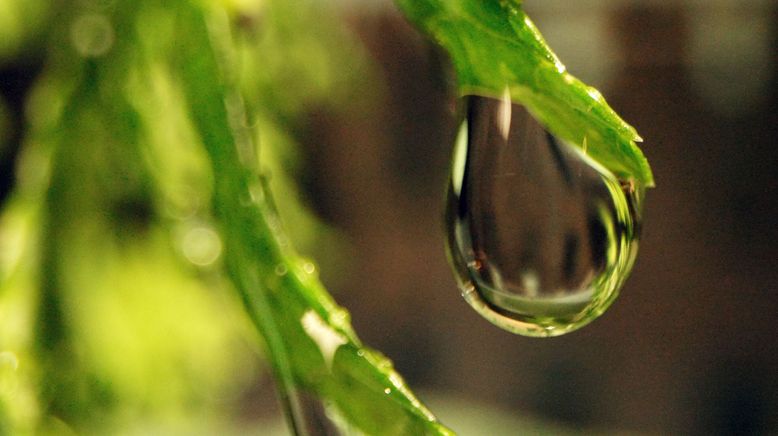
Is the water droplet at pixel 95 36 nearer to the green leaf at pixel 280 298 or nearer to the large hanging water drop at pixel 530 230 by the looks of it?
the green leaf at pixel 280 298

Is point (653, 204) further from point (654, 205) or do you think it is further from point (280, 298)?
point (280, 298)

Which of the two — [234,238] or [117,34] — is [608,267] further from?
[117,34]

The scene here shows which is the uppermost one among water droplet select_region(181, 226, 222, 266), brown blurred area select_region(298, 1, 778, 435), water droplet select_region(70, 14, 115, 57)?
brown blurred area select_region(298, 1, 778, 435)

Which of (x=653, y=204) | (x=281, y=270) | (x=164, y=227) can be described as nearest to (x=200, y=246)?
(x=164, y=227)

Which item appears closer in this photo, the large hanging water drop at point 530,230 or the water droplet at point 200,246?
the large hanging water drop at point 530,230

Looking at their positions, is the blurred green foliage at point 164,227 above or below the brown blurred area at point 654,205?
below

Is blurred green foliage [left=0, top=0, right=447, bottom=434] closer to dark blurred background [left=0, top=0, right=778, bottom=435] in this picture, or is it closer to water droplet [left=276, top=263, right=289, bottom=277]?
water droplet [left=276, top=263, right=289, bottom=277]

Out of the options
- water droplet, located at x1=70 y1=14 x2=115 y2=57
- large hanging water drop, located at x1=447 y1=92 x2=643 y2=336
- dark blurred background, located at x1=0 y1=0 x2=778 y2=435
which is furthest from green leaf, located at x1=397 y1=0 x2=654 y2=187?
dark blurred background, located at x1=0 y1=0 x2=778 y2=435

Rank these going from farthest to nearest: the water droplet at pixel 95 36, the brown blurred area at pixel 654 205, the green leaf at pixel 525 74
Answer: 1. the brown blurred area at pixel 654 205
2. the water droplet at pixel 95 36
3. the green leaf at pixel 525 74

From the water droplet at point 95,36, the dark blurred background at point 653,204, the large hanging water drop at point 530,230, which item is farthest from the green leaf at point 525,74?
the dark blurred background at point 653,204
